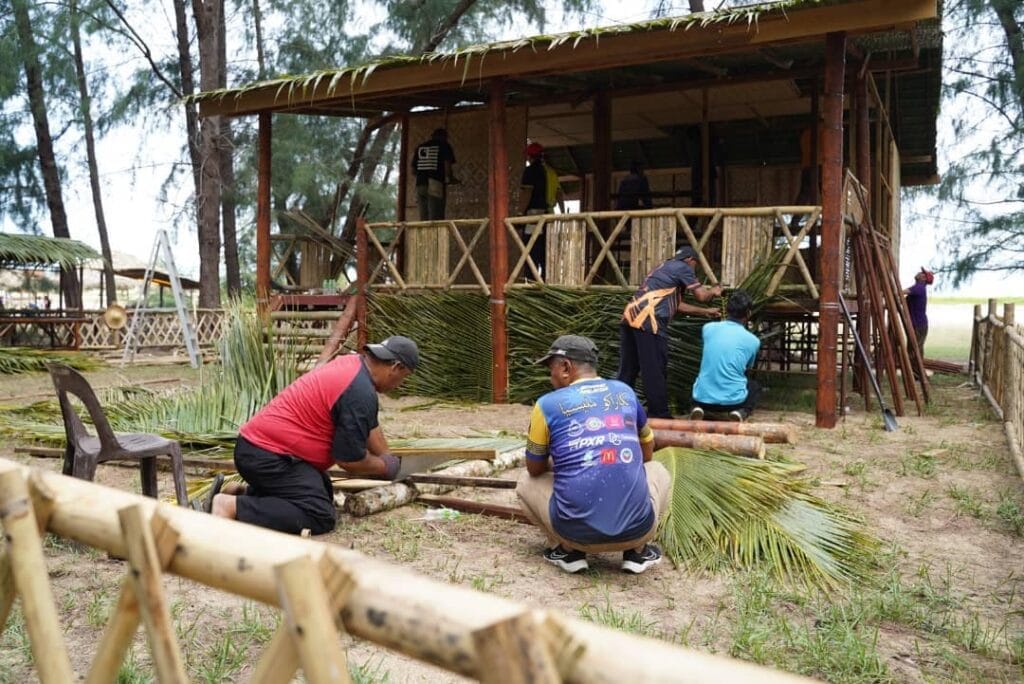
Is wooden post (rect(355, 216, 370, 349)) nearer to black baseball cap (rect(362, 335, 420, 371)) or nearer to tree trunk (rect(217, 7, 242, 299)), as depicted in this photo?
black baseball cap (rect(362, 335, 420, 371))

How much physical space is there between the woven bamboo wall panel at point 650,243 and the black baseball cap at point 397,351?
5263mm

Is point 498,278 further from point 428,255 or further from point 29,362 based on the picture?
point 29,362

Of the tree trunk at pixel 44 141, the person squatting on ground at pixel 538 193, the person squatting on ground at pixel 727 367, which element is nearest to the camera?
the person squatting on ground at pixel 727 367

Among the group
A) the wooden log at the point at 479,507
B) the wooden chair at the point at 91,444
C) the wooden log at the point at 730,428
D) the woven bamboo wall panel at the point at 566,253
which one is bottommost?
the wooden log at the point at 479,507

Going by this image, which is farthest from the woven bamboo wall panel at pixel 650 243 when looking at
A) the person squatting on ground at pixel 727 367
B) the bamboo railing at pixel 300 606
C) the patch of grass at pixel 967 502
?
the bamboo railing at pixel 300 606

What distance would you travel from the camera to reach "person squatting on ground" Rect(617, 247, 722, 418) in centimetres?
867

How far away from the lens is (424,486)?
608 centimetres

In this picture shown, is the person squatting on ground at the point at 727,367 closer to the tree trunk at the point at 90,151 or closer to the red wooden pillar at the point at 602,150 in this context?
the red wooden pillar at the point at 602,150

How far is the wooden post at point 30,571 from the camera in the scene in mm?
1967

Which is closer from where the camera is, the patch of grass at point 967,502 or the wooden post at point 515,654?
the wooden post at point 515,654

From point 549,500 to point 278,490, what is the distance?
58.5 inches

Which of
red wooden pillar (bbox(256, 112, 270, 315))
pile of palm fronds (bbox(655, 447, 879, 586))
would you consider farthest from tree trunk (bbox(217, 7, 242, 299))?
pile of palm fronds (bbox(655, 447, 879, 586))

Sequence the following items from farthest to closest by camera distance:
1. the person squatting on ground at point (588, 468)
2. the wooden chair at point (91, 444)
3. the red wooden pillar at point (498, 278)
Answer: the red wooden pillar at point (498, 278)
the wooden chair at point (91, 444)
the person squatting on ground at point (588, 468)

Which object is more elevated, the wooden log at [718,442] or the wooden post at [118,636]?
the wooden post at [118,636]
